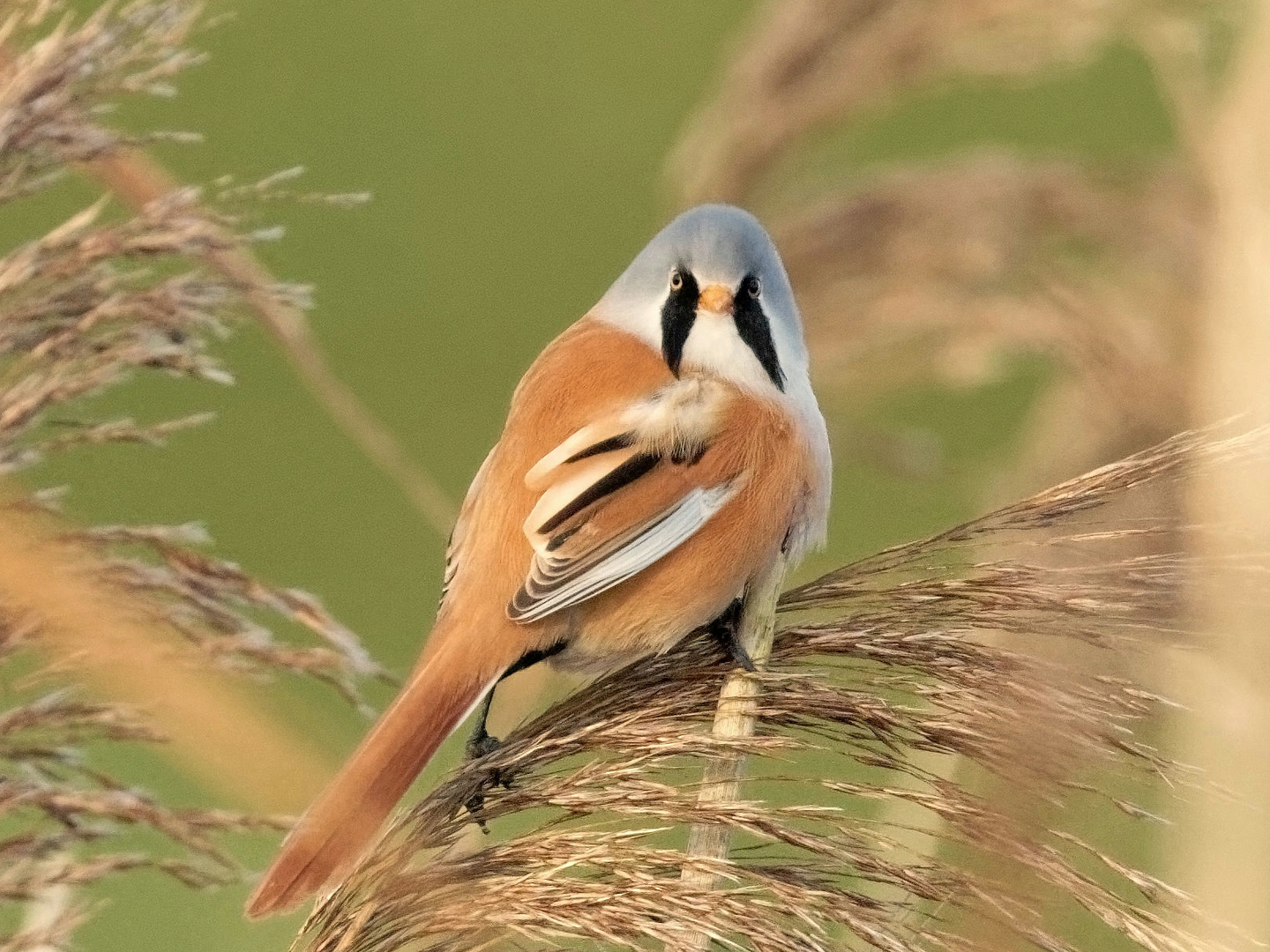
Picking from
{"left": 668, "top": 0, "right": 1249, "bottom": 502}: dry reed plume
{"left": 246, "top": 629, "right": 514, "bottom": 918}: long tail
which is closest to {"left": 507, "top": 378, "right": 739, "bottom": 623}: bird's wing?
{"left": 246, "top": 629, "right": 514, "bottom": 918}: long tail

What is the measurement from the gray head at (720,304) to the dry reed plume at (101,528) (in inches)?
26.6

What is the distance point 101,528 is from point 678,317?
0.95 meters

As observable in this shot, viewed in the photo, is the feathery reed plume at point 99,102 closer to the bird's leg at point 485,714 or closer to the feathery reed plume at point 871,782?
the bird's leg at point 485,714

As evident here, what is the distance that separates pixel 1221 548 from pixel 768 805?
55 centimetres

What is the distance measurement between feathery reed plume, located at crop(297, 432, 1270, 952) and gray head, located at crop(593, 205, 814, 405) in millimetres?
630

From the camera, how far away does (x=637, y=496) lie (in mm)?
2037

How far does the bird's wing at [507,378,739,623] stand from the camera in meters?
1.94

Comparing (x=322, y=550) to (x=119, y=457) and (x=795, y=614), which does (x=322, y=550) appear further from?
(x=795, y=614)

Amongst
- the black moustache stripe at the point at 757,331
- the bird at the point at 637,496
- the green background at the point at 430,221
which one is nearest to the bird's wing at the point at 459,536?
the bird at the point at 637,496

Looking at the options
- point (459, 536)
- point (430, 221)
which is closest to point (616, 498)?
point (459, 536)

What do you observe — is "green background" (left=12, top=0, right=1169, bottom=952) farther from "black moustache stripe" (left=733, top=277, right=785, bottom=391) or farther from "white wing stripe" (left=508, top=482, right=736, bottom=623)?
"white wing stripe" (left=508, top=482, right=736, bottom=623)

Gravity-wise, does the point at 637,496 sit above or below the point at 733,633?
above

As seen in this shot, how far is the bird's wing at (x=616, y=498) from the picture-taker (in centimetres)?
194

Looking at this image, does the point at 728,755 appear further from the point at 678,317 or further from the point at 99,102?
the point at 99,102
